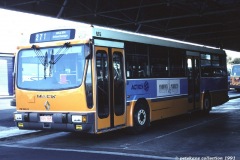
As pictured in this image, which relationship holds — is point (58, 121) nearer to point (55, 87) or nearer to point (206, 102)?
point (55, 87)

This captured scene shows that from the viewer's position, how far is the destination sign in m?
9.50

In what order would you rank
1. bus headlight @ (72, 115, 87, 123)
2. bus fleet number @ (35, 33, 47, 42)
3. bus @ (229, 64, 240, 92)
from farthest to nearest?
bus @ (229, 64, 240, 92) < bus fleet number @ (35, 33, 47, 42) < bus headlight @ (72, 115, 87, 123)

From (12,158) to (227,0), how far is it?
12839 mm

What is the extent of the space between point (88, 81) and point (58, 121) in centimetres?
124

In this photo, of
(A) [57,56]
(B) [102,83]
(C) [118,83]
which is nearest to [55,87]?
(A) [57,56]

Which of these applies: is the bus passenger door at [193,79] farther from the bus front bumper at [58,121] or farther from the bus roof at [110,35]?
the bus front bumper at [58,121]

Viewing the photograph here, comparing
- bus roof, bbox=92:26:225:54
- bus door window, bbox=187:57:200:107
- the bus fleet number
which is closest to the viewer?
bus roof, bbox=92:26:225:54

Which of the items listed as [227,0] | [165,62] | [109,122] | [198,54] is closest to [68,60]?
[109,122]

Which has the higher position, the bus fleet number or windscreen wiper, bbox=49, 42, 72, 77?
the bus fleet number

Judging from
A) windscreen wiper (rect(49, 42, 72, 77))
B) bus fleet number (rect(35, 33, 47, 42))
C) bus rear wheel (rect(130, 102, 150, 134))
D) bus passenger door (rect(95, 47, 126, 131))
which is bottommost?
bus rear wheel (rect(130, 102, 150, 134))

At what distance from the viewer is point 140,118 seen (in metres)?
11.0

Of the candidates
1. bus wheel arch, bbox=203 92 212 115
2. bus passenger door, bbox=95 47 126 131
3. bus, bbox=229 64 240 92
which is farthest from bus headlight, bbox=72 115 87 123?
bus, bbox=229 64 240 92

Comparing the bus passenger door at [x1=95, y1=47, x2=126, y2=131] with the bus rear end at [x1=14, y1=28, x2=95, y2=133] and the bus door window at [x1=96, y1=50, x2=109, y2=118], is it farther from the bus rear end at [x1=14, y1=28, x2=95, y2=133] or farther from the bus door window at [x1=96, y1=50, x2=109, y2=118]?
the bus rear end at [x1=14, y1=28, x2=95, y2=133]

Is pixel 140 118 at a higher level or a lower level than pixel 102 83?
lower
